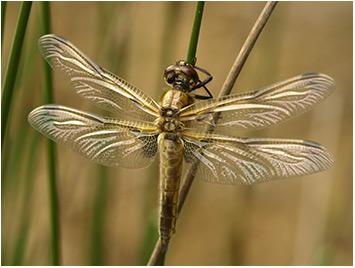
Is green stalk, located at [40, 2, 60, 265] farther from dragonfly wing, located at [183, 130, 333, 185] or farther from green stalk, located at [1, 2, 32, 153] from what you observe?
dragonfly wing, located at [183, 130, 333, 185]

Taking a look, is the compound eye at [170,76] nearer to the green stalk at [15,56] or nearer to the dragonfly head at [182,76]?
the dragonfly head at [182,76]

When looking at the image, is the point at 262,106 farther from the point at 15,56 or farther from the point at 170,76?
the point at 15,56

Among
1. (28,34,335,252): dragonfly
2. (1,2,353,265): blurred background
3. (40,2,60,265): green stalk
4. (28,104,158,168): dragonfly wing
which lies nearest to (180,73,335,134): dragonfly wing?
(28,34,335,252): dragonfly

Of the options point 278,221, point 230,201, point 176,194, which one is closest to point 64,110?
point 176,194

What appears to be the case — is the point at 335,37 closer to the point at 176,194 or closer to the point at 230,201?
the point at 230,201

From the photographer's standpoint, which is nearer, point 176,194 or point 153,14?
point 176,194

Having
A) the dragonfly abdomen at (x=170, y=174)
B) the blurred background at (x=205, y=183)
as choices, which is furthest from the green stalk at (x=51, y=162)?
the blurred background at (x=205, y=183)
